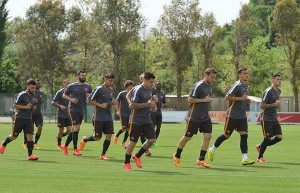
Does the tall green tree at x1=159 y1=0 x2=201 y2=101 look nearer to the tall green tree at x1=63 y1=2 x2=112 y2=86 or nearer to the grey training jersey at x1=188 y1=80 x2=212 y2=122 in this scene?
the tall green tree at x1=63 y1=2 x2=112 y2=86

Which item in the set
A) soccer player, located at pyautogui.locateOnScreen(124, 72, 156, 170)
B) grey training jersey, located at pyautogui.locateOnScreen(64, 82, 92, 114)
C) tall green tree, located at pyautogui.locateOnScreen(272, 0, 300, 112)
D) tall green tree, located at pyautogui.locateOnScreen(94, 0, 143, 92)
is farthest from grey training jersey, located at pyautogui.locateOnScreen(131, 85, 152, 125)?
tall green tree, located at pyautogui.locateOnScreen(94, 0, 143, 92)

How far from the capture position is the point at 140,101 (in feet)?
57.5

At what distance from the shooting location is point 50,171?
55.2 feet

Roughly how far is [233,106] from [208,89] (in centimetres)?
142

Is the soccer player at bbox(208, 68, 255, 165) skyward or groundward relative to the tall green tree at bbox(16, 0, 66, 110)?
groundward

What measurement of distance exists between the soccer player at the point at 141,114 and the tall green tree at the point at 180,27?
6044cm

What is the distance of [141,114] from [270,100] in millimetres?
4150

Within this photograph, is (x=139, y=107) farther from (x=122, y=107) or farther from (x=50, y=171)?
(x=122, y=107)

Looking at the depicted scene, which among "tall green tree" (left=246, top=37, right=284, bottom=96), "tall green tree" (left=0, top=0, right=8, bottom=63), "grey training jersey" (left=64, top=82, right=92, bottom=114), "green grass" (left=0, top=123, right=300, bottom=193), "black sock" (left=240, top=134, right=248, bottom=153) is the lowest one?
"green grass" (left=0, top=123, right=300, bottom=193)

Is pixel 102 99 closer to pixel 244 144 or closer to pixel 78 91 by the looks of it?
pixel 78 91

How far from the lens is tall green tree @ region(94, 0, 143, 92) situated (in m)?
76.9

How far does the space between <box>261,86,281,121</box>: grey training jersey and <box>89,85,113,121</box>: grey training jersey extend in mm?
3987

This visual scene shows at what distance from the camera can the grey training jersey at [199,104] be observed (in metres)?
18.2

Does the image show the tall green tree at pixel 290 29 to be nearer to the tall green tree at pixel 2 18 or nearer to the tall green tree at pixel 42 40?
the tall green tree at pixel 42 40
